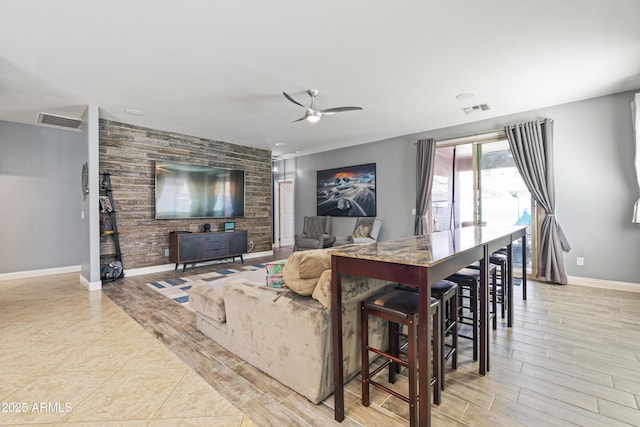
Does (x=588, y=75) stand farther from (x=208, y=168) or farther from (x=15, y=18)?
(x=208, y=168)

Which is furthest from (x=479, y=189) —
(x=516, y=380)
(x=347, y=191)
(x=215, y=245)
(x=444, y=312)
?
(x=215, y=245)

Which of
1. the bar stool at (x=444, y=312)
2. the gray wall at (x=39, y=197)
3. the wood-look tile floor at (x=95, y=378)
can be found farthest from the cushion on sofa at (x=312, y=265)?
the gray wall at (x=39, y=197)

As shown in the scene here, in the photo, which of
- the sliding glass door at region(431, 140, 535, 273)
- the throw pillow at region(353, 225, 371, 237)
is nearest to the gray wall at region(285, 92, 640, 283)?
the sliding glass door at region(431, 140, 535, 273)

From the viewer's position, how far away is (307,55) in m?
2.80

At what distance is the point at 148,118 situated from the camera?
4.64 m

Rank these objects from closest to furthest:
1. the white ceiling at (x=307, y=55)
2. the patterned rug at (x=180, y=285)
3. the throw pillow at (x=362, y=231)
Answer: the white ceiling at (x=307, y=55) < the patterned rug at (x=180, y=285) < the throw pillow at (x=362, y=231)

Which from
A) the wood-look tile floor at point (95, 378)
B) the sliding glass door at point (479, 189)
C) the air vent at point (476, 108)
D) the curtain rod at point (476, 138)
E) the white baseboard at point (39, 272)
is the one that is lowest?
the wood-look tile floor at point (95, 378)

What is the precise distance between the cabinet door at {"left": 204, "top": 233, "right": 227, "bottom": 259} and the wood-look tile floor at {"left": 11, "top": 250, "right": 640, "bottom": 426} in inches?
95.8

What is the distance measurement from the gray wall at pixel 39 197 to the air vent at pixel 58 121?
286 millimetres

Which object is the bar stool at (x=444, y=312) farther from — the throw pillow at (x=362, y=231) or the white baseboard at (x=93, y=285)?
the white baseboard at (x=93, y=285)

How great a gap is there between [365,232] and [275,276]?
4.10 meters

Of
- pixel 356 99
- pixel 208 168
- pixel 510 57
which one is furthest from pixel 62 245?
pixel 510 57

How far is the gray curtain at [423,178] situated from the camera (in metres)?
5.38

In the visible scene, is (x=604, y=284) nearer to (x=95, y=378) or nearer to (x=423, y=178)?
(x=423, y=178)
